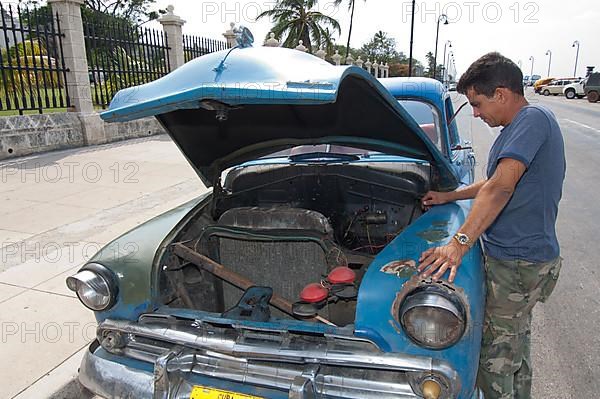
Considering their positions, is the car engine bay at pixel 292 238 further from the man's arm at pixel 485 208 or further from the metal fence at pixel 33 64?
the metal fence at pixel 33 64

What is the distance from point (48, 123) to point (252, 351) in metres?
9.10

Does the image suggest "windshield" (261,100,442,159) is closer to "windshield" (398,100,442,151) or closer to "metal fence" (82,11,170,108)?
"windshield" (398,100,442,151)

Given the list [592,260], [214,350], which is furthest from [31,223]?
[592,260]

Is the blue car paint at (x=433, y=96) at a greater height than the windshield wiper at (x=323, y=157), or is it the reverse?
the blue car paint at (x=433, y=96)

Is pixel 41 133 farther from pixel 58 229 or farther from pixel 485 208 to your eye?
pixel 485 208

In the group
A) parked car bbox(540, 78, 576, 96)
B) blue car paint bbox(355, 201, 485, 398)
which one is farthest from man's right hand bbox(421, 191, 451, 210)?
parked car bbox(540, 78, 576, 96)

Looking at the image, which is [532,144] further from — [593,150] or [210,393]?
[593,150]

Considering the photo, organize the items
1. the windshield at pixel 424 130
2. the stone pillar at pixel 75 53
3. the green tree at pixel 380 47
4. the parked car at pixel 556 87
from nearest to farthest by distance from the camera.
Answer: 1. the windshield at pixel 424 130
2. the stone pillar at pixel 75 53
3. the parked car at pixel 556 87
4. the green tree at pixel 380 47

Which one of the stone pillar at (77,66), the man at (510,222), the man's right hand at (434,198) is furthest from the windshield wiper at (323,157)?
the stone pillar at (77,66)

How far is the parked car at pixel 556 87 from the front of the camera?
4253cm

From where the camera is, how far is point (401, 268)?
6.61 ft

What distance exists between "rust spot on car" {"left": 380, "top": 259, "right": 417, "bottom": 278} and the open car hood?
0.73 m

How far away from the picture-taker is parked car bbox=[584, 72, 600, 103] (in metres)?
30.5

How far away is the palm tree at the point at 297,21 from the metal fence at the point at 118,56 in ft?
60.5
